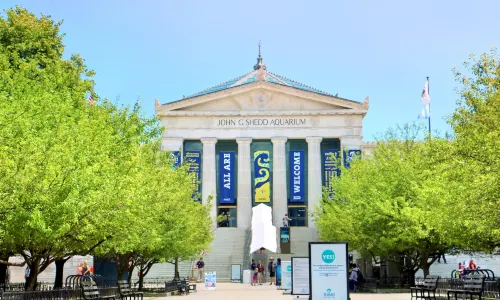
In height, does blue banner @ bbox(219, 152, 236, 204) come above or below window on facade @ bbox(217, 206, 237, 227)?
above


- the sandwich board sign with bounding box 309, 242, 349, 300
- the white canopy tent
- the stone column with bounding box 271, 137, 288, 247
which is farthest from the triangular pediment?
the sandwich board sign with bounding box 309, 242, 349, 300

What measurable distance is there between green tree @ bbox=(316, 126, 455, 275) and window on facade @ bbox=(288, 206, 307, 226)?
2893cm

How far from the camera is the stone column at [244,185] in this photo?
225 ft

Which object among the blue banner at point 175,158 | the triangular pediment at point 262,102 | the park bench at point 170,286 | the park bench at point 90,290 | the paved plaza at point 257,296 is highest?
the triangular pediment at point 262,102

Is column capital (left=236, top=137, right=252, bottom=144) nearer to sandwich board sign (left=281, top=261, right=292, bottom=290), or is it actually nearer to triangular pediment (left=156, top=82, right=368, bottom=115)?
triangular pediment (left=156, top=82, right=368, bottom=115)

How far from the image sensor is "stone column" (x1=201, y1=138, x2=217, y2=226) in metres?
69.6

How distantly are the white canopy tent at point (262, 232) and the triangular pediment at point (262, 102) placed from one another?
13.0 m

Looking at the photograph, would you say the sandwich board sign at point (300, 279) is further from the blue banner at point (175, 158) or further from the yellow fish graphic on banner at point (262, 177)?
the yellow fish graphic on banner at point (262, 177)

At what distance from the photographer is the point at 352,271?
34094 millimetres

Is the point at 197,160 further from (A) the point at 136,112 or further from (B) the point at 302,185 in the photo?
(A) the point at 136,112

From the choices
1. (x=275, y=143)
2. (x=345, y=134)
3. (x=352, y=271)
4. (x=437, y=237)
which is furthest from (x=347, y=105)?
(x=437, y=237)

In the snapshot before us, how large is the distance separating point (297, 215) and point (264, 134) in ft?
30.6

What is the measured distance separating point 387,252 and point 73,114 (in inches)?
662

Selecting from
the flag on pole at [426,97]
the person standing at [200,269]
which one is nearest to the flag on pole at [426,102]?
the flag on pole at [426,97]
